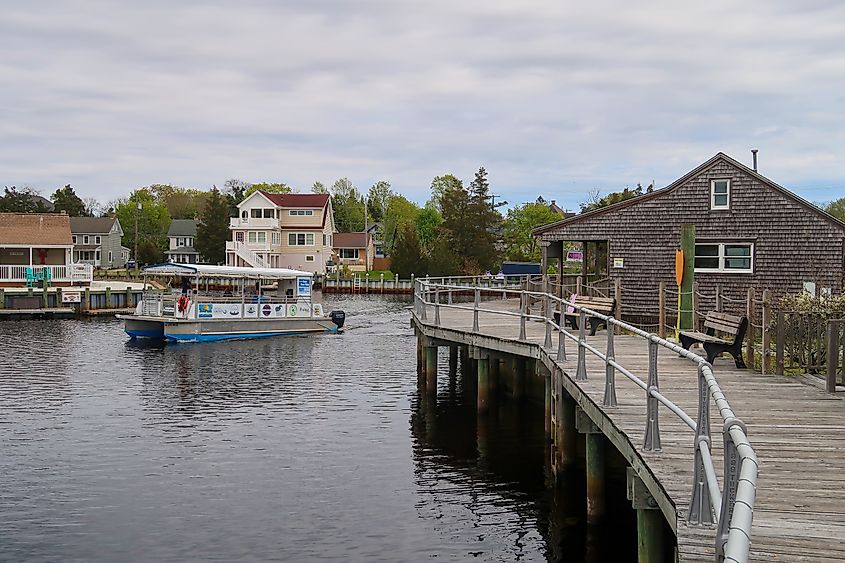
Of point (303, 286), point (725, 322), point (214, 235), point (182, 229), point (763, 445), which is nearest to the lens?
point (763, 445)

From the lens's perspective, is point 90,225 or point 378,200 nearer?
point 90,225

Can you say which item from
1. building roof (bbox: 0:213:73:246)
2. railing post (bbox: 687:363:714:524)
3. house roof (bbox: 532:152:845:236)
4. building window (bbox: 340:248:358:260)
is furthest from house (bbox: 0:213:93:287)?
railing post (bbox: 687:363:714:524)

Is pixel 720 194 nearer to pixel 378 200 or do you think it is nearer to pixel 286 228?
pixel 286 228

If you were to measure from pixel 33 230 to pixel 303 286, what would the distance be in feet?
93.0

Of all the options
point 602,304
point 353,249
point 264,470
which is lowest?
point 264,470

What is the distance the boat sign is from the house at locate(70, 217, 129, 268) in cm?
6883

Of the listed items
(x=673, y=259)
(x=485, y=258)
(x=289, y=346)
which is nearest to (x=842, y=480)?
Answer: (x=673, y=259)

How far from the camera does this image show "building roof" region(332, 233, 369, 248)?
370 ft

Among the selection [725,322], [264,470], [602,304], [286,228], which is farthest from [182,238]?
[725,322]

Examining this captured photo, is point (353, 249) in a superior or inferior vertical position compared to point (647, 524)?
superior

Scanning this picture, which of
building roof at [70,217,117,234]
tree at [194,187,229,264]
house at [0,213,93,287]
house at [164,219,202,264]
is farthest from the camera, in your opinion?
house at [164,219,202,264]

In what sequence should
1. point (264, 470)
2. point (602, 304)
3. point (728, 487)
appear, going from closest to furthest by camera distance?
point (728, 487) < point (264, 470) < point (602, 304)

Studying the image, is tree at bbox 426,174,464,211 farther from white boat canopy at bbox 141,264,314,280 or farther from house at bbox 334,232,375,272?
white boat canopy at bbox 141,264,314,280

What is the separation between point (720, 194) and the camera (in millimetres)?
30859
